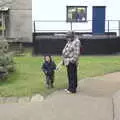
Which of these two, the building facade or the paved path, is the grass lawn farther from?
the building facade

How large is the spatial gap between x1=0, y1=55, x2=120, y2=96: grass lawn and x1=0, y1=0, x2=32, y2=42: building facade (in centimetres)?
1101

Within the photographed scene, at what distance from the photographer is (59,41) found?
29328 millimetres

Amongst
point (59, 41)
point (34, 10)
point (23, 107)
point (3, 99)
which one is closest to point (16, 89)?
point (3, 99)

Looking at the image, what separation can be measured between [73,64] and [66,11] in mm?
21152

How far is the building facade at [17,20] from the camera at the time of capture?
36.1 meters

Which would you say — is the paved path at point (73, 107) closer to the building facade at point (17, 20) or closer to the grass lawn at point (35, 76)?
the grass lawn at point (35, 76)

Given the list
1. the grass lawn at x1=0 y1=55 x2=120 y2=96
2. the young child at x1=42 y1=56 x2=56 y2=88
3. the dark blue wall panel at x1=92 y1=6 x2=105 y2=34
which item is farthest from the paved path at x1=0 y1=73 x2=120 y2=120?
the dark blue wall panel at x1=92 y1=6 x2=105 y2=34

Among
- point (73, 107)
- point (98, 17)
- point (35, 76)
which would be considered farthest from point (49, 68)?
point (98, 17)

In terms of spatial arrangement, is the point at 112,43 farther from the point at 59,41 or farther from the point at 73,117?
the point at 73,117

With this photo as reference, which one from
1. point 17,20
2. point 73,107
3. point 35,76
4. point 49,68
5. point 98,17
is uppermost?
point 98,17

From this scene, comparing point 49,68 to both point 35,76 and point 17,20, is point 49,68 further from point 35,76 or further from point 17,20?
point 17,20

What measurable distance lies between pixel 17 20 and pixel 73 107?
23.9m

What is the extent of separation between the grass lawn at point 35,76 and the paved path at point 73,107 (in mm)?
998

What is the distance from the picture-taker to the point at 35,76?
18.8m
